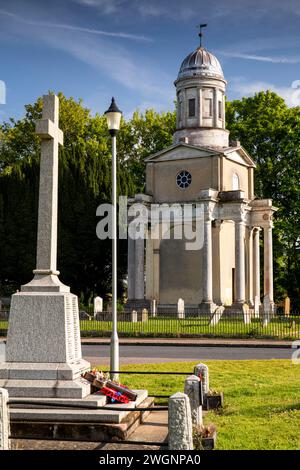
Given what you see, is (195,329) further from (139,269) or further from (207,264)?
(139,269)

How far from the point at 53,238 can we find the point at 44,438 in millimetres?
3452

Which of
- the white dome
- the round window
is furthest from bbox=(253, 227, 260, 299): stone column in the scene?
the white dome

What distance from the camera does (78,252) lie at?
4803 centimetres

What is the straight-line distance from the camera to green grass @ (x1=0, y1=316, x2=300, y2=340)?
28859 mm

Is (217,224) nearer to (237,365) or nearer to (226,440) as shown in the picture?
(237,365)

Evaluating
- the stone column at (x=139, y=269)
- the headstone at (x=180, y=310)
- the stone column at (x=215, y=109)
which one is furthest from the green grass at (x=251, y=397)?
the stone column at (x=215, y=109)

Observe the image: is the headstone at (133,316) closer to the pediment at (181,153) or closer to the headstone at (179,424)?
the pediment at (181,153)

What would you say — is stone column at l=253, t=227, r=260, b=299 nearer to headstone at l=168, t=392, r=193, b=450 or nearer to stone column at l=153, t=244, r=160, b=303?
stone column at l=153, t=244, r=160, b=303

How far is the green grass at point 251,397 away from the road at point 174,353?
2151 mm

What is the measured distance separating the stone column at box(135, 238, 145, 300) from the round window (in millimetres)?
4801

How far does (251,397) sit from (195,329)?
57.4 feet

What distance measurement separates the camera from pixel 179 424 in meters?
7.63

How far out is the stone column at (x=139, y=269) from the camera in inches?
1671

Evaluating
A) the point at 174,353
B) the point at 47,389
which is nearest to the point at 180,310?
the point at 174,353
